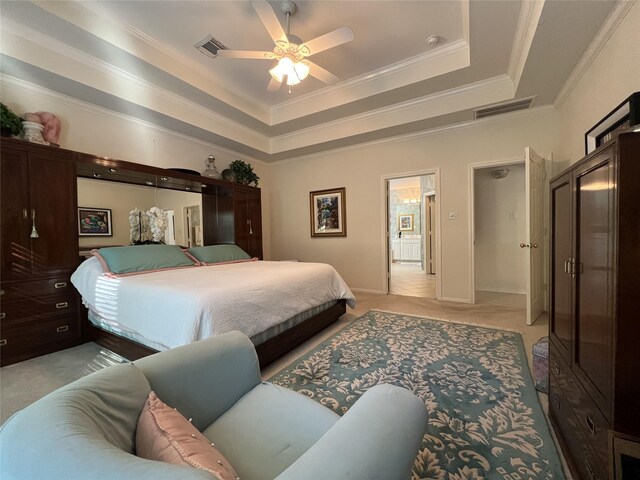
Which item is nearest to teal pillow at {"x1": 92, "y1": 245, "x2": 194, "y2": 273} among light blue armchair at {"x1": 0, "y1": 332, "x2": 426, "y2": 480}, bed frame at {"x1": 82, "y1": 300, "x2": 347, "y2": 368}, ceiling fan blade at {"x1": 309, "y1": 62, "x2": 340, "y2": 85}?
bed frame at {"x1": 82, "y1": 300, "x2": 347, "y2": 368}

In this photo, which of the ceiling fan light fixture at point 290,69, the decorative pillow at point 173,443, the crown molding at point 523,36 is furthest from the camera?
the ceiling fan light fixture at point 290,69

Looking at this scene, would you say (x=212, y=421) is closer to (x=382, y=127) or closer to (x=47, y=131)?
(x=47, y=131)

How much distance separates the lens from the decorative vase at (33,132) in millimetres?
2537

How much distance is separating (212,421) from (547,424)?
177cm

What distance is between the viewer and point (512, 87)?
316cm

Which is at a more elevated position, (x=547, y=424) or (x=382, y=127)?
(x=382, y=127)

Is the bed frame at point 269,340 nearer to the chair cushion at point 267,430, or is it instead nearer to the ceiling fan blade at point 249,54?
the chair cushion at point 267,430

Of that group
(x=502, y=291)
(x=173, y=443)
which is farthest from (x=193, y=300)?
(x=502, y=291)

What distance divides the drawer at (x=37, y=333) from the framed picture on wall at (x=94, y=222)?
90 centimetres

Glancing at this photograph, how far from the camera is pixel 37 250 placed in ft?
8.16

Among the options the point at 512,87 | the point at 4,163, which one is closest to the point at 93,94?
the point at 4,163

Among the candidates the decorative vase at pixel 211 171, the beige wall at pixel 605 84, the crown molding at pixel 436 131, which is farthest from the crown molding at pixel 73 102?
the beige wall at pixel 605 84

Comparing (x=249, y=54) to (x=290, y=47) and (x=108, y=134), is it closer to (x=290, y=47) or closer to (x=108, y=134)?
(x=290, y=47)

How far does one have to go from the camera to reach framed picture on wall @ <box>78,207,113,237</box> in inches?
115
